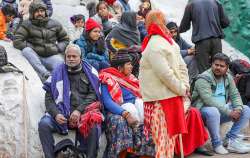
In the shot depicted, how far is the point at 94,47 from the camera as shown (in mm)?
9844

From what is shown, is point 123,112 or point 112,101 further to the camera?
point 112,101

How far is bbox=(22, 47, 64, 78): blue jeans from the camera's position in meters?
9.58

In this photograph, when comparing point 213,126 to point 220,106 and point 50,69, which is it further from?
point 50,69

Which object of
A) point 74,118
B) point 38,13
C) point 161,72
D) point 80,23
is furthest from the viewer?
point 80,23

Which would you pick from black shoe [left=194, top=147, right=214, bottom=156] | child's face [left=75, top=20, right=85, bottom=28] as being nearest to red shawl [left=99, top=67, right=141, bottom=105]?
black shoe [left=194, top=147, right=214, bottom=156]

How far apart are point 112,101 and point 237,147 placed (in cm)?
189

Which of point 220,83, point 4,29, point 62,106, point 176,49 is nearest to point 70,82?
point 62,106

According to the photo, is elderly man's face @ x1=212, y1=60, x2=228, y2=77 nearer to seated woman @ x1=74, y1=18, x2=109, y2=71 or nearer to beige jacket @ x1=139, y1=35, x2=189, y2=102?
beige jacket @ x1=139, y1=35, x2=189, y2=102

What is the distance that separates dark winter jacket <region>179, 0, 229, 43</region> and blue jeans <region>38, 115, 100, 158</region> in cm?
315

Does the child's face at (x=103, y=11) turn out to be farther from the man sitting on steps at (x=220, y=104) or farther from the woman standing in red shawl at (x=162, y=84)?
the woman standing in red shawl at (x=162, y=84)

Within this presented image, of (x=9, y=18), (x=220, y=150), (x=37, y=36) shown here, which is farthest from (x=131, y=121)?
(x=9, y=18)

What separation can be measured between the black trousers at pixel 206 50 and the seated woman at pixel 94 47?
1.52 meters

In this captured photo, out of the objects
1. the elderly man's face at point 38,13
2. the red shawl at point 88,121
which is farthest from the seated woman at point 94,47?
the red shawl at point 88,121

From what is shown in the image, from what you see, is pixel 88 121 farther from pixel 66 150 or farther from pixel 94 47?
pixel 94 47
